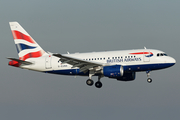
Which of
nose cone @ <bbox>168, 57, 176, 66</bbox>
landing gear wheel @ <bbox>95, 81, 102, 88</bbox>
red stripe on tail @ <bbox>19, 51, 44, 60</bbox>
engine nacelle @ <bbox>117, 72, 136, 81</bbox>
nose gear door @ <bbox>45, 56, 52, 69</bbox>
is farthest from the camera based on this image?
red stripe on tail @ <bbox>19, 51, 44, 60</bbox>

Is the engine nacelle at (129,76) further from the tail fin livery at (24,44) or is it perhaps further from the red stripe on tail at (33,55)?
the red stripe on tail at (33,55)

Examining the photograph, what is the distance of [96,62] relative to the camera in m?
51.2

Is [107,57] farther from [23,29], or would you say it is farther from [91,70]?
[23,29]

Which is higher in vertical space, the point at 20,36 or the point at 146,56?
the point at 20,36

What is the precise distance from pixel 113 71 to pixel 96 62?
3441 millimetres

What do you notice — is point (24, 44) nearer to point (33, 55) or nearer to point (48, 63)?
point (33, 55)

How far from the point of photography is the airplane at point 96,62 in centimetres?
4966

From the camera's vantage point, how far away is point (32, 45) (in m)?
56.2

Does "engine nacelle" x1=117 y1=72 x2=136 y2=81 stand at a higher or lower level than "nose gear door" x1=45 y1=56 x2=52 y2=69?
lower

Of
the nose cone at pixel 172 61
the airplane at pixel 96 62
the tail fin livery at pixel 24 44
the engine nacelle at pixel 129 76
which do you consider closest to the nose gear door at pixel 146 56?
the airplane at pixel 96 62

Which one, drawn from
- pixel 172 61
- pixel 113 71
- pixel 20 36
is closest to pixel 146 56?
pixel 172 61

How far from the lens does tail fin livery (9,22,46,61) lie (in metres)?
55.5

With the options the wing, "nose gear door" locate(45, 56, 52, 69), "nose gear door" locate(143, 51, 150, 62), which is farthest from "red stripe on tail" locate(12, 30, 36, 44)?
"nose gear door" locate(143, 51, 150, 62)

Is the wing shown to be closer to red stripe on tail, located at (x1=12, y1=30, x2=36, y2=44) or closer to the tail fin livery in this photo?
the tail fin livery
